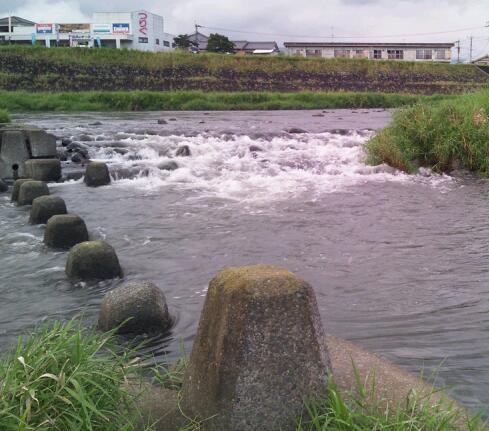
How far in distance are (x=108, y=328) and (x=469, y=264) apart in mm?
4135

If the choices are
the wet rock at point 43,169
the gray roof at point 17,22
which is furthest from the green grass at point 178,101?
the gray roof at point 17,22

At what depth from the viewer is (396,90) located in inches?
1970

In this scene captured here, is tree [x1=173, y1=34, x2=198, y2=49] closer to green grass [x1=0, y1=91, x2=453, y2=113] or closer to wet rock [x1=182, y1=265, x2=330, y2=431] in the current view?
green grass [x1=0, y1=91, x2=453, y2=113]

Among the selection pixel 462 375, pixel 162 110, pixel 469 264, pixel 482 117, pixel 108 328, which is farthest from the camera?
pixel 162 110

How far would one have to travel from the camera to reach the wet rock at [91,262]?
5973 mm

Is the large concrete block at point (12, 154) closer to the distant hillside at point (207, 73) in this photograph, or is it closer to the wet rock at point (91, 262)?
the wet rock at point (91, 262)

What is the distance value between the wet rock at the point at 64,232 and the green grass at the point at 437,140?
26.3 ft

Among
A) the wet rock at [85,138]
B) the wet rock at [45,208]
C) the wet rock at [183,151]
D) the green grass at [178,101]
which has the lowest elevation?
the wet rock at [45,208]

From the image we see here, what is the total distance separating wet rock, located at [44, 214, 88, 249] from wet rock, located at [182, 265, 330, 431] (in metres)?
5.23

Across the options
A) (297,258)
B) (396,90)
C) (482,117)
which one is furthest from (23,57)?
(297,258)

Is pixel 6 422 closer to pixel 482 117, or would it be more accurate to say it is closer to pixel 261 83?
pixel 482 117

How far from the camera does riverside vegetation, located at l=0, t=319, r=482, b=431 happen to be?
2.37m

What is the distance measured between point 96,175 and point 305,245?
21.1ft

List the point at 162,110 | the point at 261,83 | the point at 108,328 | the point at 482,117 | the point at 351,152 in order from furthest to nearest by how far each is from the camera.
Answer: the point at 261,83, the point at 162,110, the point at 351,152, the point at 482,117, the point at 108,328
